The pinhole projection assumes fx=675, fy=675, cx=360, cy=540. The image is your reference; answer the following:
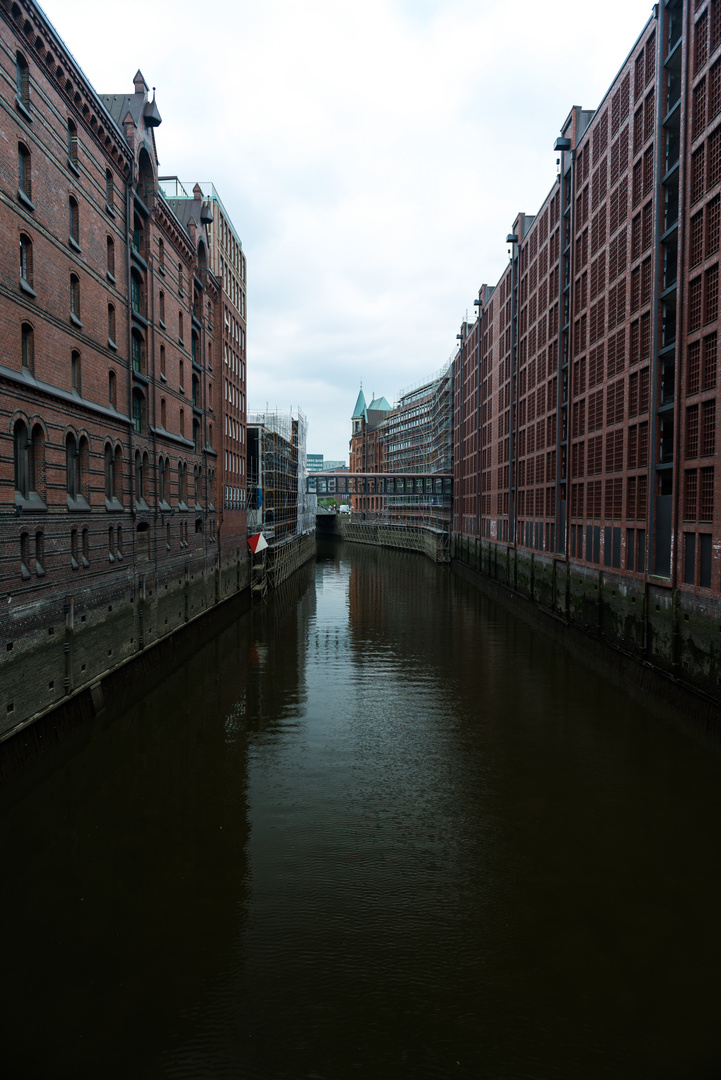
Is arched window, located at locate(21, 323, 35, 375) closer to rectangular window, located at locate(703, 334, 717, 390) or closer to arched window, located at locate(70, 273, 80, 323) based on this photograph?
arched window, located at locate(70, 273, 80, 323)

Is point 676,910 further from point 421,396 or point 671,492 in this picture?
point 421,396

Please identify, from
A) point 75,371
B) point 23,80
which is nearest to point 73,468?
point 75,371

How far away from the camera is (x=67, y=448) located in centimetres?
1814

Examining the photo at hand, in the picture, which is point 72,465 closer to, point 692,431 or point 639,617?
point 692,431

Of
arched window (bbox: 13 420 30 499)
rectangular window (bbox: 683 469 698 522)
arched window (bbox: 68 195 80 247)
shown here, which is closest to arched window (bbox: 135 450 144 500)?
arched window (bbox: 68 195 80 247)

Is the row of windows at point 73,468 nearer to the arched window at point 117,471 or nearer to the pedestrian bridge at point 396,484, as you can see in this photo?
the arched window at point 117,471

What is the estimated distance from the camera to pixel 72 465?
18484 millimetres

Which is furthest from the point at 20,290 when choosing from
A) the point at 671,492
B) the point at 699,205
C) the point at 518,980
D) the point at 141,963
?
the point at 671,492

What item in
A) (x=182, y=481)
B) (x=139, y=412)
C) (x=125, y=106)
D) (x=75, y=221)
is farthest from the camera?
(x=182, y=481)

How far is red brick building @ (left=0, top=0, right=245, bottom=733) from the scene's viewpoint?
14.7 metres

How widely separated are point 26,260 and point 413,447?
96.7 meters

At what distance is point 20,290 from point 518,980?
15966 millimetres

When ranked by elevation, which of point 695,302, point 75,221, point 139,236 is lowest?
point 695,302

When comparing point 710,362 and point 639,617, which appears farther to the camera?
point 639,617
